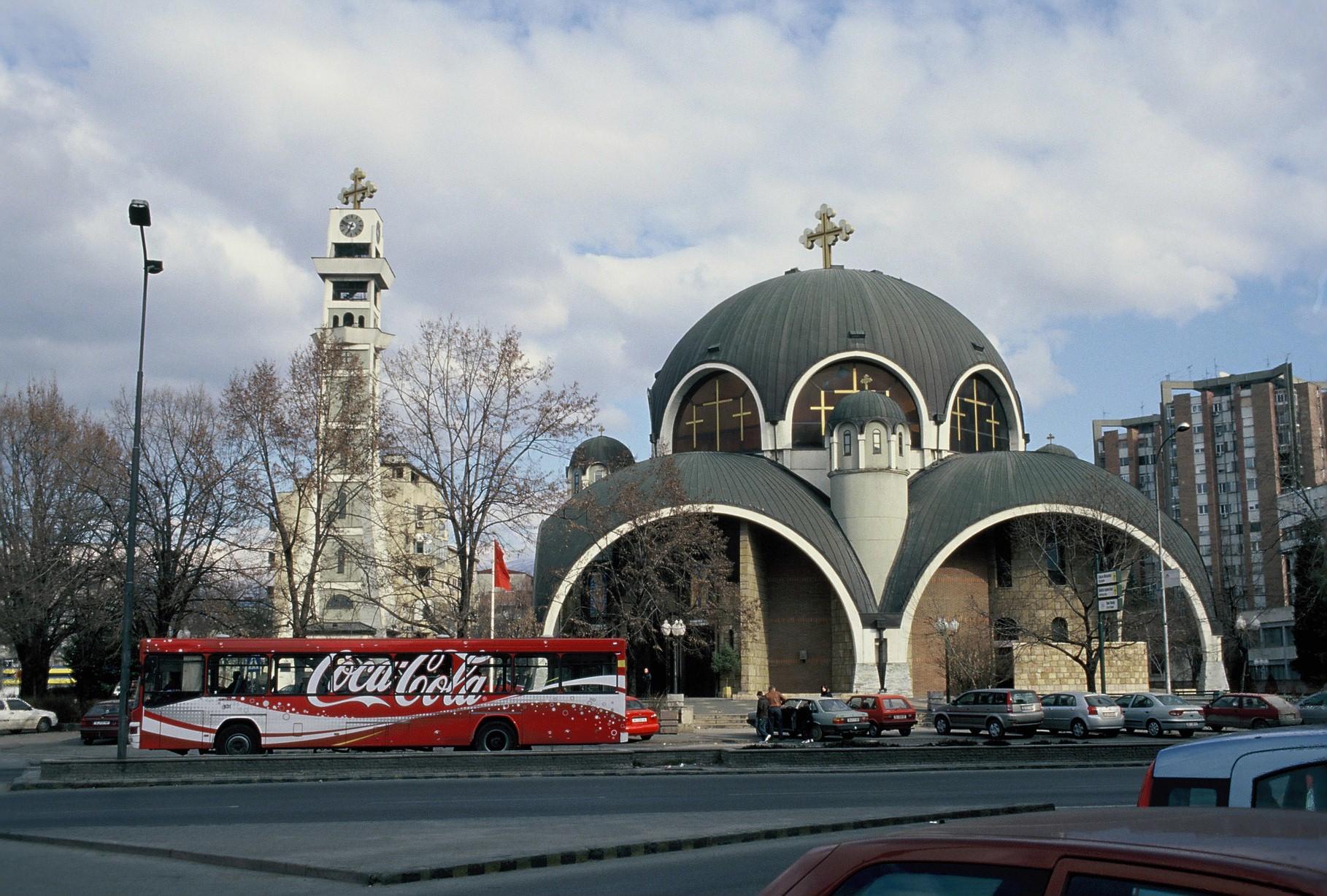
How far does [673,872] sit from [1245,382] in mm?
84016

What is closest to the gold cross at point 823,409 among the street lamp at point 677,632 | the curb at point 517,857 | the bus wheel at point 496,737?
the street lamp at point 677,632

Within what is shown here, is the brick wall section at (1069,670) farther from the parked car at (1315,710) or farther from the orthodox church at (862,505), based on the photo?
the parked car at (1315,710)

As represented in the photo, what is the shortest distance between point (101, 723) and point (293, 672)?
32.7 feet

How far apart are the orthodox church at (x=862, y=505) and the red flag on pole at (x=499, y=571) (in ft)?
20.9

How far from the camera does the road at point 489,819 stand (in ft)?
32.0

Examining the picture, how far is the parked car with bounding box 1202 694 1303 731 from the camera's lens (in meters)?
29.4

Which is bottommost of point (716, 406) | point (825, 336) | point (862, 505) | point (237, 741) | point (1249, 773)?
point (237, 741)

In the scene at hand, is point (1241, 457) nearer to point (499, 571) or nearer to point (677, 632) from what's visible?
point (677, 632)

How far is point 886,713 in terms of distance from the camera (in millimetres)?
30109

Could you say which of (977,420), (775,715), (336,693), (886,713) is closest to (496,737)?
(336,693)

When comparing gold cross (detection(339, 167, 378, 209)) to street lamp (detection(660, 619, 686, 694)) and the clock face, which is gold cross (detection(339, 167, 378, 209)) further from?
A: street lamp (detection(660, 619, 686, 694))

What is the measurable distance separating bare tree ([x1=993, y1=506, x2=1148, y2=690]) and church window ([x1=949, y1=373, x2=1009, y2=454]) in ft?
19.3

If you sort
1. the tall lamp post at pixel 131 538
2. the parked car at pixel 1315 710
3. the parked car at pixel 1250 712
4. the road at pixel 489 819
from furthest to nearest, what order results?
1. the parked car at pixel 1315 710
2. the parked car at pixel 1250 712
3. the tall lamp post at pixel 131 538
4. the road at pixel 489 819

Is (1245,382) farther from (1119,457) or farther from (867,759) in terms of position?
(867,759)
